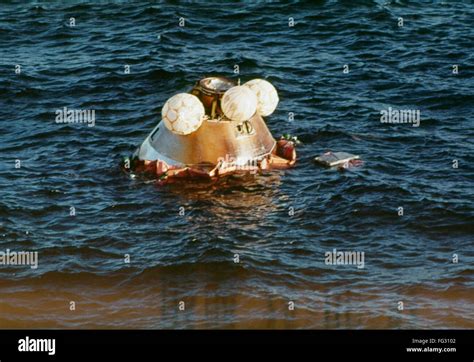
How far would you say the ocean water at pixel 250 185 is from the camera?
22438 mm

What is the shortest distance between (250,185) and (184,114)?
117 inches

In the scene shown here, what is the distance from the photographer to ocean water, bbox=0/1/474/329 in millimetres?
22438

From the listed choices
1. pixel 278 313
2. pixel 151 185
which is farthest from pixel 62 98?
pixel 278 313

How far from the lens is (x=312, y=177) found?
94.2ft

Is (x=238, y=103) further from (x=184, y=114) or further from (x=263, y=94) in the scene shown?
(x=263, y=94)

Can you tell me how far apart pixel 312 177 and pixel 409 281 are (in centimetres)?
659

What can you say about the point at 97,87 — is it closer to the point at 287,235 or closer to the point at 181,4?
the point at 181,4

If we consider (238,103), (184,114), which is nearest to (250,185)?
(238,103)

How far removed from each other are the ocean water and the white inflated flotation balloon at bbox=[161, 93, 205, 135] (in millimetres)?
1812

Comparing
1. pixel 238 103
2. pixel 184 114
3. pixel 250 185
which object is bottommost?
pixel 250 185

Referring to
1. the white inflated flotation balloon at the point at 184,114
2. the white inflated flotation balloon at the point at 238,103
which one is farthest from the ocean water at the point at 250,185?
the white inflated flotation balloon at the point at 238,103

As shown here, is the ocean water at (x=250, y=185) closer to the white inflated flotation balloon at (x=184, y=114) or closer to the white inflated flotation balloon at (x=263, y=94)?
the white inflated flotation balloon at (x=184, y=114)

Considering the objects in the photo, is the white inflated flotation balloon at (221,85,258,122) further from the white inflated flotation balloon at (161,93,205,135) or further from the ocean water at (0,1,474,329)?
the ocean water at (0,1,474,329)

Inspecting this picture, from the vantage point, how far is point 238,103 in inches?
1064
